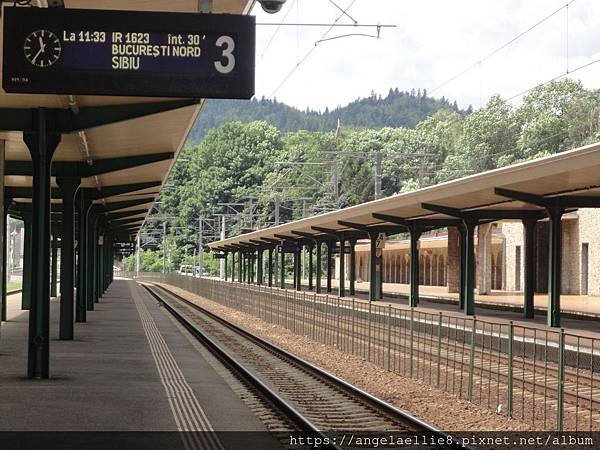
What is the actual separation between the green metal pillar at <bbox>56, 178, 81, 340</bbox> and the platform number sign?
Result: 38.5ft

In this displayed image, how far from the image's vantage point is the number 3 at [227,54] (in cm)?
981

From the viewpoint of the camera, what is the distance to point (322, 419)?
11812 mm

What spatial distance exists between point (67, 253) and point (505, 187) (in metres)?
9.61

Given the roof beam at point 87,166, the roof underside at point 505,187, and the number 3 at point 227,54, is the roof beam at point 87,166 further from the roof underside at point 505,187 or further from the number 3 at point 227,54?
the number 3 at point 227,54

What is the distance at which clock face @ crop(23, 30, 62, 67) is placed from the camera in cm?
990

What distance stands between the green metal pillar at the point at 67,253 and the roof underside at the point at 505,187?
8.86 metres

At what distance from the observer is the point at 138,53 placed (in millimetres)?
9812

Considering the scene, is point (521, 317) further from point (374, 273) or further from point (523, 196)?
point (374, 273)

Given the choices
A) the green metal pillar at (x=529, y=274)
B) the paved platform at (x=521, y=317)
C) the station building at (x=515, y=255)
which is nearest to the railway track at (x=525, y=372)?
the paved platform at (x=521, y=317)

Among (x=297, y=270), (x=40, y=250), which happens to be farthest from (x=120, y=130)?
(x=297, y=270)

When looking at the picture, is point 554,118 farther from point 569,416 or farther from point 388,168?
point 569,416

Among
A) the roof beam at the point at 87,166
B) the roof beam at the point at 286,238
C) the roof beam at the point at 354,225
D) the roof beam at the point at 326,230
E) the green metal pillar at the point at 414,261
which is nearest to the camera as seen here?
the roof beam at the point at 87,166

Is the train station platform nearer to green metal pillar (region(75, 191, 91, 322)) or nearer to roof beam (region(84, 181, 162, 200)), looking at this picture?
green metal pillar (region(75, 191, 91, 322))

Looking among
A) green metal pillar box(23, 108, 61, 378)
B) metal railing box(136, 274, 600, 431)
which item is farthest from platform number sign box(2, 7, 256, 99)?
green metal pillar box(23, 108, 61, 378)
